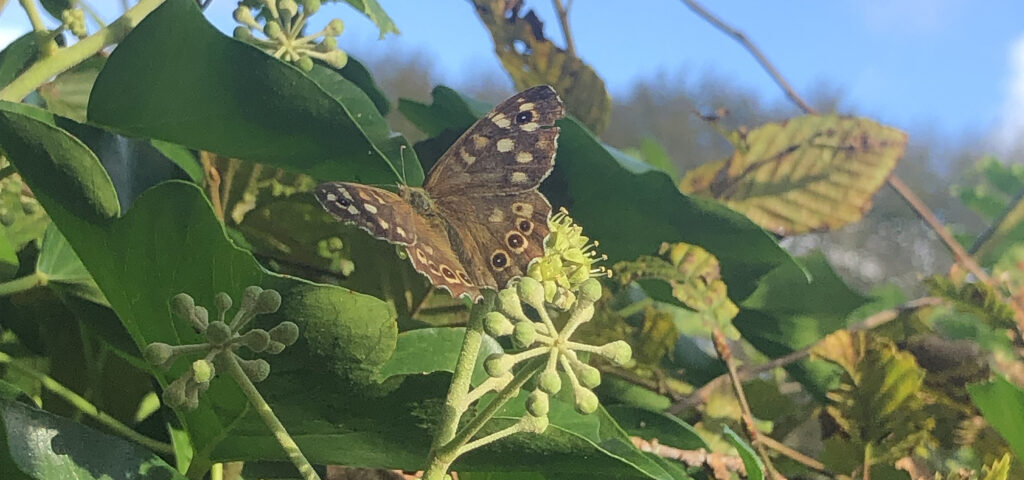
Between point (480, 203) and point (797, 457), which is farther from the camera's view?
point (797, 457)

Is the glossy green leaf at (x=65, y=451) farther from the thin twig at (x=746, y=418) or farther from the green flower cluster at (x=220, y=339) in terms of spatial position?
the thin twig at (x=746, y=418)

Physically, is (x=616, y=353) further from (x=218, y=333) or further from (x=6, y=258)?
(x=6, y=258)

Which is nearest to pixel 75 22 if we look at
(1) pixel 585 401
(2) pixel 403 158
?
(2) pixel 403 158

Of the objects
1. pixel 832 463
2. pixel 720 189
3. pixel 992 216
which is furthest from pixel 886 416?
pixel 992 216

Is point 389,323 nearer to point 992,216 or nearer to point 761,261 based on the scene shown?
point 761,261

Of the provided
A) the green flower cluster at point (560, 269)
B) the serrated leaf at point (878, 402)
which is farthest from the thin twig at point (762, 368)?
the green flower cluster at point (560, 269)

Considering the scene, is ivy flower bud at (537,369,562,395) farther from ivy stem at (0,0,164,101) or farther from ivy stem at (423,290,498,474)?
ivy stem at (0,0,164,101)

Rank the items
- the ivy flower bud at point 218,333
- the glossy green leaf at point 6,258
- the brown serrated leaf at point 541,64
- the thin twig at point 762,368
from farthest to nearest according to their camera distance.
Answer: the brown serrated leaf at point 541,64 → the thin twig at point 762,368 → the glossy green leaf at point 6,258 → the ivy flower bud at point 218,333
